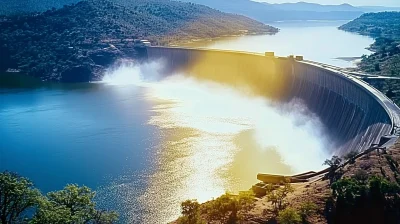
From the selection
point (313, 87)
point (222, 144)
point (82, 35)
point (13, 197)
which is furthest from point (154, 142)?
point (82, 35)

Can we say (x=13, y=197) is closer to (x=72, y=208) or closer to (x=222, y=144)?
(x=72, y=208)

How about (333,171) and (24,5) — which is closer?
(333,171)

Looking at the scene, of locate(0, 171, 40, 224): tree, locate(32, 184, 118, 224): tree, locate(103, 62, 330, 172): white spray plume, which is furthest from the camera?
locate(103, 62, 330, 172): white spray plume

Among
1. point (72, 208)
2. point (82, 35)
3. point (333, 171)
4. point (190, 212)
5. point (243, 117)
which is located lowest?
point (243, 117)

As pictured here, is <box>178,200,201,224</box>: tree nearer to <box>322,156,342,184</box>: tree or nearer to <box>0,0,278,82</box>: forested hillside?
<box>322,156,342,184</box>: tree

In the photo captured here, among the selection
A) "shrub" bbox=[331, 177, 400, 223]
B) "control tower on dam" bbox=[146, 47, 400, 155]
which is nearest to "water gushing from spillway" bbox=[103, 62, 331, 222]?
"control tower on dam" bbox=[146, 47, 400, 155]

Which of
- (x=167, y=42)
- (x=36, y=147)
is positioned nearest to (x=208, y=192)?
(x=36, y=147)

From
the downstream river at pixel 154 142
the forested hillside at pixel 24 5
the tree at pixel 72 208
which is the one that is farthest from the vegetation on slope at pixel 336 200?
the forested hillside at pixel 24 5
